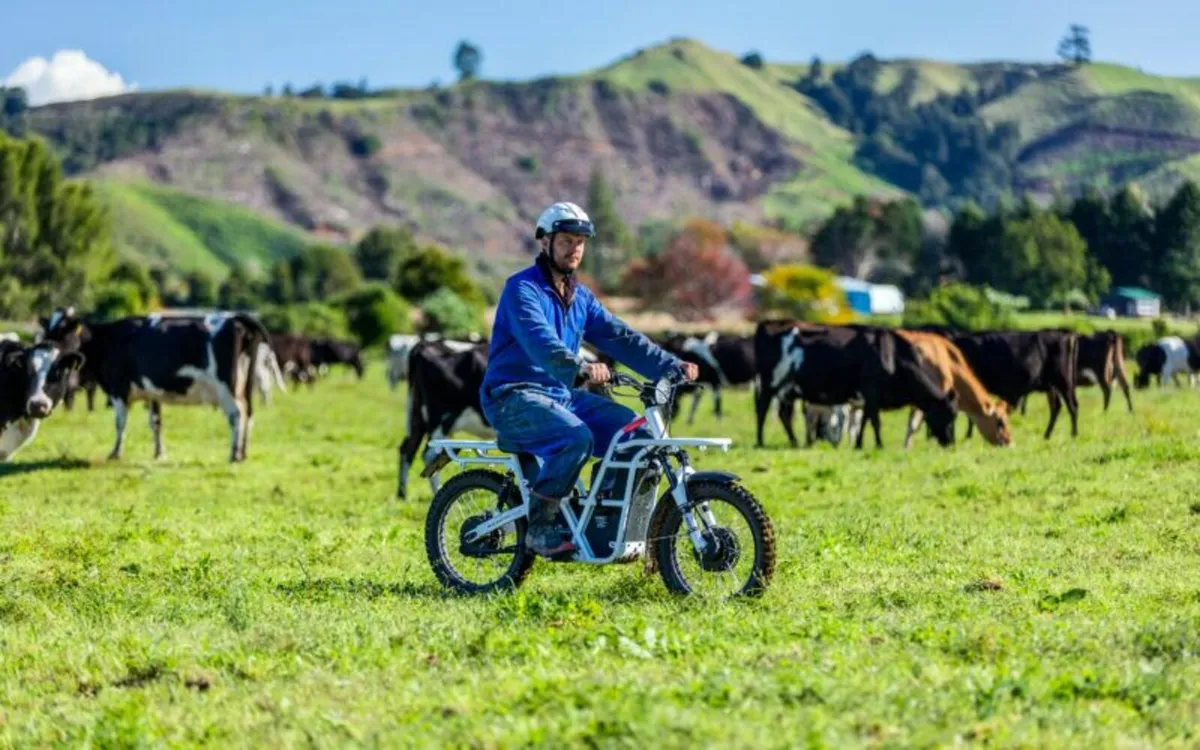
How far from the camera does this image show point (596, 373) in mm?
9906

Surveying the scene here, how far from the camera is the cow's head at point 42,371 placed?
21359 millimetres

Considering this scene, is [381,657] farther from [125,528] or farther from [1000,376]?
[1000,376]

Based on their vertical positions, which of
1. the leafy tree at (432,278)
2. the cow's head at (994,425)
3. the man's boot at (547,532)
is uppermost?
the leafy tree at (432,278)

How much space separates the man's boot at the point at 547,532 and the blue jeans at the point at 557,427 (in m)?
0.11

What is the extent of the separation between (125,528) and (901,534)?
733 cm

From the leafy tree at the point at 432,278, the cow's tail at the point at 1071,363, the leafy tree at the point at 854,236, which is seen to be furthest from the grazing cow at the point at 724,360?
the leafy tree at the point at 854,236

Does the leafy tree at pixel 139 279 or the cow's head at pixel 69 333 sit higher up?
the leafy tree at pixel 139 279

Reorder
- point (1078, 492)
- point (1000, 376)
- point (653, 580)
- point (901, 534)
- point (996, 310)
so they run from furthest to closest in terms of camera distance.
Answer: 1. point (996, 310)
2. point (1000, 376)
3. point (1078, 492)
4. point (901, 534)
5. point (653, 580)

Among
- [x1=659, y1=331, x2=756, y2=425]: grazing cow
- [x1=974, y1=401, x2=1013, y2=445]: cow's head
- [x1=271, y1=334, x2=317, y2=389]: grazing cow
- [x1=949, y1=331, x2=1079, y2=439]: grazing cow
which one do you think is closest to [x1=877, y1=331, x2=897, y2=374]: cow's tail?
[x1=974, y1=401, x2=1013, y2=445]: cow's head

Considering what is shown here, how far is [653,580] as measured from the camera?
1067 cm

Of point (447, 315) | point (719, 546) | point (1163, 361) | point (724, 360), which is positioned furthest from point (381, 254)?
point (719, 546)

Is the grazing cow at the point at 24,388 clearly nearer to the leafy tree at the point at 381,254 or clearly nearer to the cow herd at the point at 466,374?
the cow herd at the point at 466,374

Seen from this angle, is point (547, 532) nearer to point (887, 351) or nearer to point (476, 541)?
point (476, 541)

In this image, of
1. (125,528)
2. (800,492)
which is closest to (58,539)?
(125,528)
